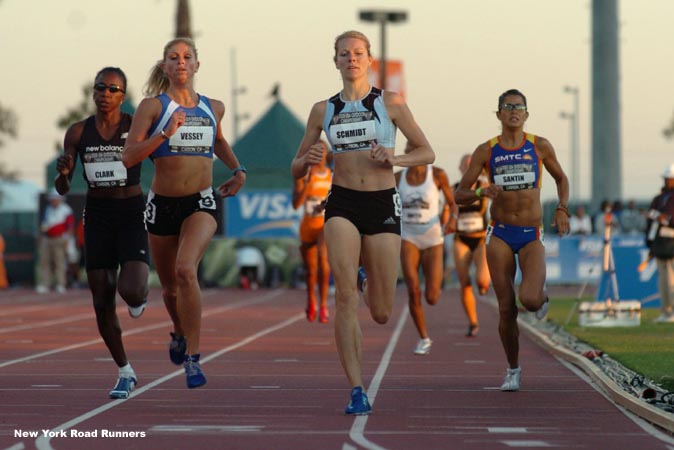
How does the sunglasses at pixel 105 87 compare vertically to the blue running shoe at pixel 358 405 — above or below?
above

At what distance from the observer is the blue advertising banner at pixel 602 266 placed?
24.7 metres

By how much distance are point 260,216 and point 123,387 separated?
32.2m

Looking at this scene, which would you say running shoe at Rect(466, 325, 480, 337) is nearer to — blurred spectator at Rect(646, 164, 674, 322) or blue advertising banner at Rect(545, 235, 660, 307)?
blue advertising banner at Rect(545, 235, 660, 307)

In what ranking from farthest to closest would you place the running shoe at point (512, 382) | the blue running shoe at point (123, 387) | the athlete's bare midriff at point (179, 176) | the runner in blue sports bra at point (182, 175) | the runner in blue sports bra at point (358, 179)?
the running shoe at point (512, 382) → the blue running shoe at point (123, 387) → the athlete's bare midriff at point (179, 176) → the runner in blue sports bra at point (182, 175) → the runner in blue sports bra at point (358, 179)

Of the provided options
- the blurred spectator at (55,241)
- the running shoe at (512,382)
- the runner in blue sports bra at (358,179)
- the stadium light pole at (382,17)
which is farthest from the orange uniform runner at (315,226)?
the stadium light pole at (382,17)

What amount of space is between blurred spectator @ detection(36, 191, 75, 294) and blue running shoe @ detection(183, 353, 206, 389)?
25.5m

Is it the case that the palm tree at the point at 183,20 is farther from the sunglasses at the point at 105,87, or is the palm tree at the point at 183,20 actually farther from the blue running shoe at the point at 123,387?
the blue running shoe at the point at 123,387

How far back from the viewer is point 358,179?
10.8 metres

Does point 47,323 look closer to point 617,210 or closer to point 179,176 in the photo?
point 179,176

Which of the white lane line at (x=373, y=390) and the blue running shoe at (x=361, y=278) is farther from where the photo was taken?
the blue running shoe at (x=361, y=278)

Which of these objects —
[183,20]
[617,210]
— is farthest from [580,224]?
[183,20]

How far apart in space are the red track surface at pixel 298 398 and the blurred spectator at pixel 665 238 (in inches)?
107


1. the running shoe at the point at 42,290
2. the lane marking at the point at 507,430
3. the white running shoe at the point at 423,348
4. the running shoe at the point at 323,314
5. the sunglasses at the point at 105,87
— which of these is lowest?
the running shoe at the point at 42,290

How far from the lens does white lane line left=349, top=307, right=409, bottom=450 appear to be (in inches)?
358
